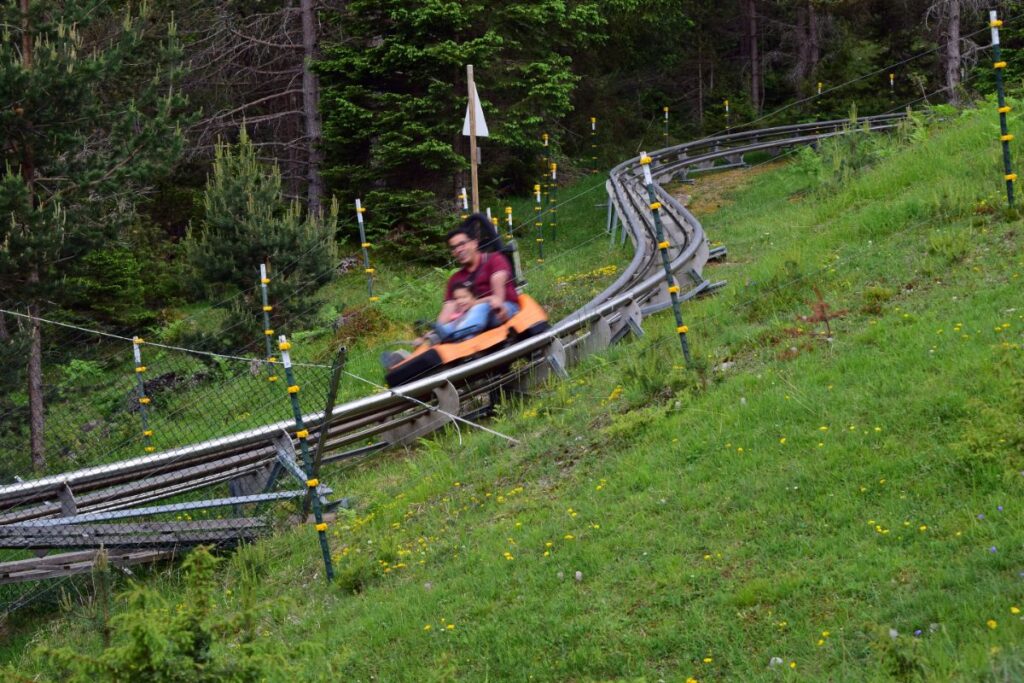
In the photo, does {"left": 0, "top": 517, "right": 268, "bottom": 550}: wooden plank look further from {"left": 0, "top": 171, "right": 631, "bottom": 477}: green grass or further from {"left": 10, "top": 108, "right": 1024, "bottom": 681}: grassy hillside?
{"left": 0, "top": 171, "right": 631, "bottom": 477}: green grass

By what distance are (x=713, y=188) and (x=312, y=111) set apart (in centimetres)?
954

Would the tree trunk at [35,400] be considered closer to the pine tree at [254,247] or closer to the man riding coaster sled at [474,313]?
the pine tree at [254,247]

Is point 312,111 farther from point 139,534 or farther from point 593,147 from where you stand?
point 139,534

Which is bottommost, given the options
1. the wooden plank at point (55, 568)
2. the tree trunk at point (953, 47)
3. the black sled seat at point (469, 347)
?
the wooden plank at point (55, 568)

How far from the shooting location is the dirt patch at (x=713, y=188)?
21.4 m

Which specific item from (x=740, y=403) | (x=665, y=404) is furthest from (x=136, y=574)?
(x=740, y=403)

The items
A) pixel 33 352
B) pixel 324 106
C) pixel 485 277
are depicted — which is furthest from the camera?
pixel 324 106

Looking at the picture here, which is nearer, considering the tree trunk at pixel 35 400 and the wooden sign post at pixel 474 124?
the tree trunk at pixel 35 400

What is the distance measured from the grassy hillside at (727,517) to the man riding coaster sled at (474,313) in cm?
73

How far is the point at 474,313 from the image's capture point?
1096 cm

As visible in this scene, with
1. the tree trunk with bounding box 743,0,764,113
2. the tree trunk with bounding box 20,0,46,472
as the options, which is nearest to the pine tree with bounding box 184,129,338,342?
the tree trunk with bounding box 20,0,46,472

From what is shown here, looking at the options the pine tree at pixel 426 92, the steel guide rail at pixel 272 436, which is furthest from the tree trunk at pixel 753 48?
the steel guide rail at pixel 272 436

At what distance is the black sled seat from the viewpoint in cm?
1052

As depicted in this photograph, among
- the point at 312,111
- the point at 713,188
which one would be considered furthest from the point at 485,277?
the point at 312,111
